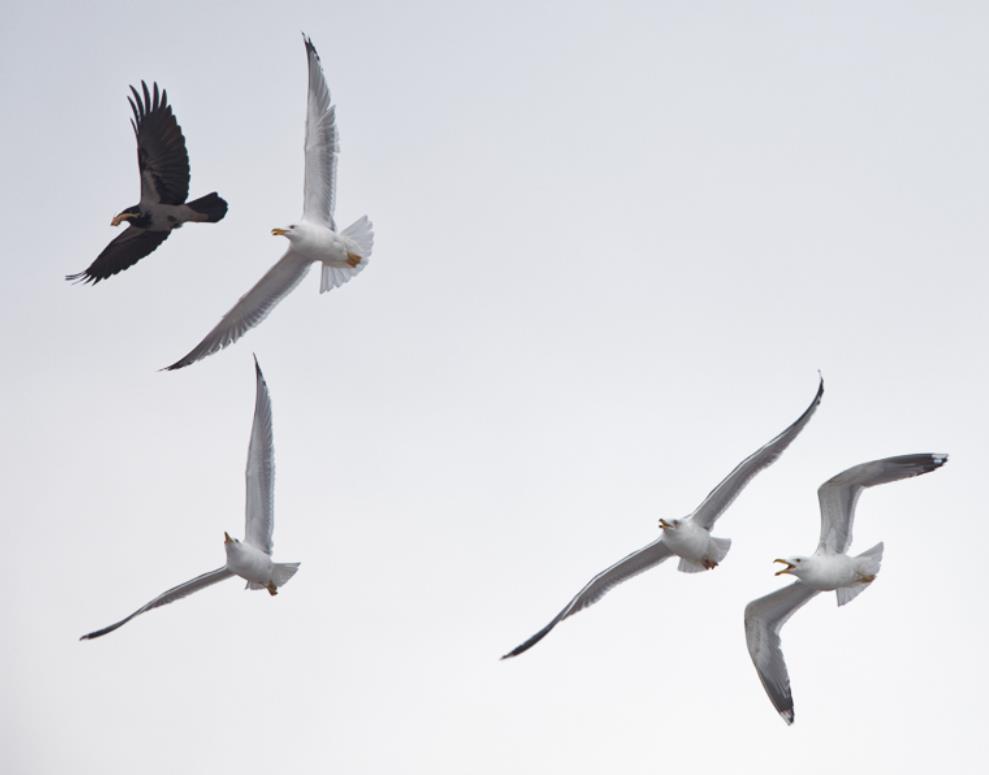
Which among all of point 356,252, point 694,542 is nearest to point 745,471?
point 694,542

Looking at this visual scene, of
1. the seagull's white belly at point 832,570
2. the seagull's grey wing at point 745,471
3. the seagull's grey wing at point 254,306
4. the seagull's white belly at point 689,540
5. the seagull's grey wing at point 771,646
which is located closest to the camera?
the seagull's grey wing at point 745,471

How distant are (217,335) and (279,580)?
3411 mm

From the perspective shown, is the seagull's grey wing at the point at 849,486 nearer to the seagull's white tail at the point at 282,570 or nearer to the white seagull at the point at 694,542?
the white seagull at the point at 694,542

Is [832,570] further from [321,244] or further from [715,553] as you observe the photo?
[321,244]

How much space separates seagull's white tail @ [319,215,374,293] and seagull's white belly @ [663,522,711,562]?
5072 millimetres

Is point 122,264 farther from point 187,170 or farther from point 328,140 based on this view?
point 328,140

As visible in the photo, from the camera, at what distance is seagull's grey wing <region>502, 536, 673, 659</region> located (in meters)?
19.5

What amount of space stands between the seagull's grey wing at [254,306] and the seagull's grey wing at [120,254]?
1.66 metres

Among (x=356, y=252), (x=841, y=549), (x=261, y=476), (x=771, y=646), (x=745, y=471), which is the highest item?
Result: (x=356, y=252)

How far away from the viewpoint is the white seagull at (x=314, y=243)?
19578 millimetres

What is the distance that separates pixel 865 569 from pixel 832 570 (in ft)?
1.26

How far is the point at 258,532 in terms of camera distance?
804 inches

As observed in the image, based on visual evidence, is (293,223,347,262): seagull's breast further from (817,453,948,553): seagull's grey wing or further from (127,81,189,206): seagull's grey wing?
(817,453,948,553): seagull's grey wing

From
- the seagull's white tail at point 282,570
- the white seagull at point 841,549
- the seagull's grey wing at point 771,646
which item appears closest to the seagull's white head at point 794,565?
the white seagull at point 841,549
